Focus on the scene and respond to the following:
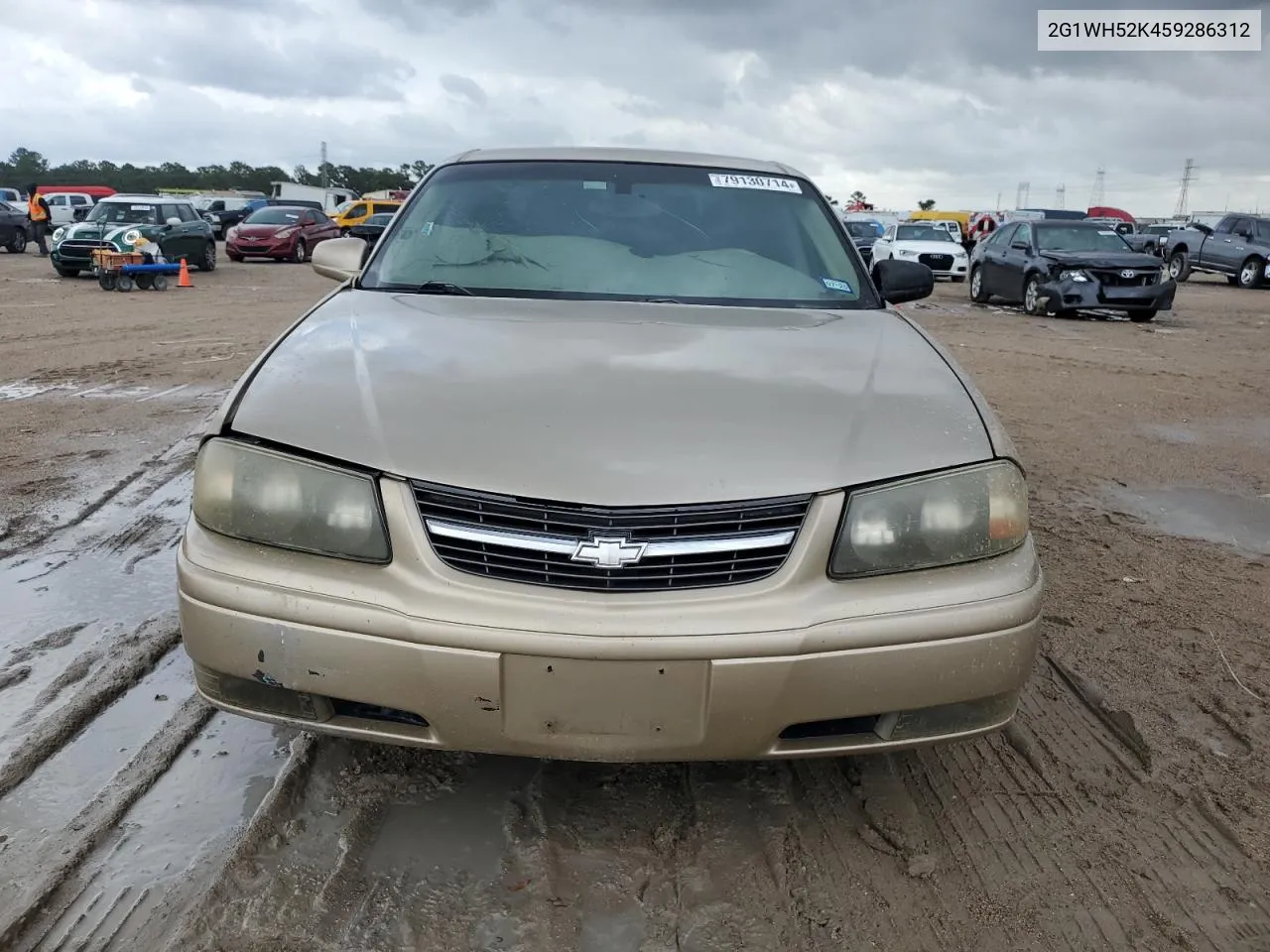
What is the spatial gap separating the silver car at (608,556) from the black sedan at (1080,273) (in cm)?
1348

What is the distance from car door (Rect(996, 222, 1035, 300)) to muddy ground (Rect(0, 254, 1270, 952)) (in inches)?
489

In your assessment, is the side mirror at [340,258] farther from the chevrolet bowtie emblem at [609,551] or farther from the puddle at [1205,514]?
the puddle at [1205,514]

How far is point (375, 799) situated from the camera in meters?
2.40

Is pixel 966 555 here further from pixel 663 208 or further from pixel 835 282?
pixel 663 208

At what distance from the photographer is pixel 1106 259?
14477mm

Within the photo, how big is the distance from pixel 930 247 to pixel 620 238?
73.1 ft

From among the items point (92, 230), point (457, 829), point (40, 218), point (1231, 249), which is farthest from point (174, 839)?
point (1231, 249)

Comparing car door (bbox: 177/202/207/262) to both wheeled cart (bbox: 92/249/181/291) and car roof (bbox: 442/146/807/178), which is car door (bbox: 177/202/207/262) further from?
car roof (bbox: 442/146/807/178)

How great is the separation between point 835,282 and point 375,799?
2.11m

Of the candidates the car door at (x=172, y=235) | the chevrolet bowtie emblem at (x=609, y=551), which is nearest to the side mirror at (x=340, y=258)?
the chevrolet bowtie emblem at (x=609, y=551)

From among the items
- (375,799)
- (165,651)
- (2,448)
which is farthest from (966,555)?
(2,448)

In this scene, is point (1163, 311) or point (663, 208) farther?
point (1163, 311)

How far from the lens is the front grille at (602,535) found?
1.96 m

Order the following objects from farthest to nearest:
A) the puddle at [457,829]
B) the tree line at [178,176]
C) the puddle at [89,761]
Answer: the tree line at [178,176] → the puddle at [89,761] → the puddle at [457,829]
